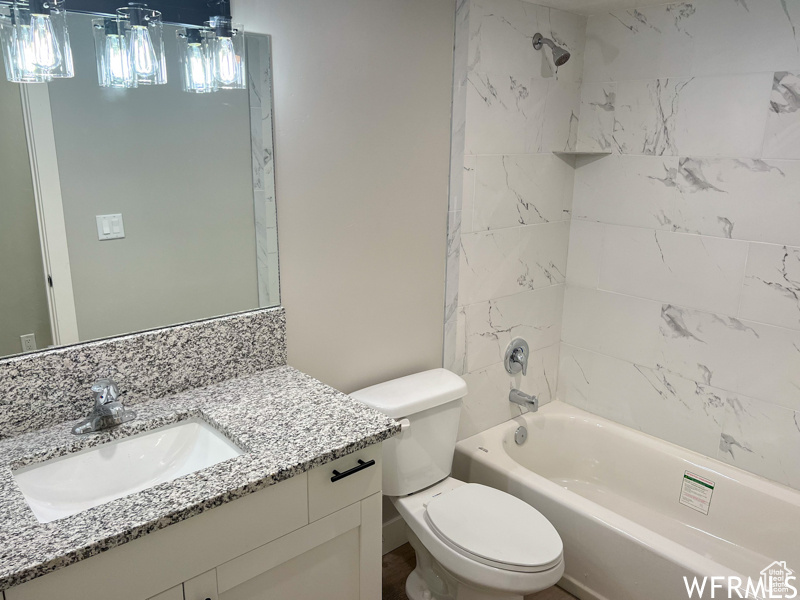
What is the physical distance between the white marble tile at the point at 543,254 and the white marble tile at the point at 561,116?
1.14 feet

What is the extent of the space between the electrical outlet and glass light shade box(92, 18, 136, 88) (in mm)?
639

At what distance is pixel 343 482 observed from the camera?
1.54 metres

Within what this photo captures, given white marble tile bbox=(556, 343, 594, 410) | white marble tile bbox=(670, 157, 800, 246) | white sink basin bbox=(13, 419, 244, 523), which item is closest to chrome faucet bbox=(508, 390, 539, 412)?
white marble tile bbox=(556, 343, 594, 410)

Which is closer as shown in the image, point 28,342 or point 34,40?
point 34,40

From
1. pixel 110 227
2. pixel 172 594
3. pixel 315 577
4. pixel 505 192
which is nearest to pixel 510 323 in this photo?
pixel 505 192

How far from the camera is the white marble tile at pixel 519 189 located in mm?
2428

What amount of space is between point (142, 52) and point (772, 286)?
2.20m

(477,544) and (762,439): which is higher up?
(762,439)

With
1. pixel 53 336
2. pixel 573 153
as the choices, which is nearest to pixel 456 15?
pixel 573 153

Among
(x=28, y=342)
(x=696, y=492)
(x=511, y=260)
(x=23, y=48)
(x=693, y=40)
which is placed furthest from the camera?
(x=511, y=260)

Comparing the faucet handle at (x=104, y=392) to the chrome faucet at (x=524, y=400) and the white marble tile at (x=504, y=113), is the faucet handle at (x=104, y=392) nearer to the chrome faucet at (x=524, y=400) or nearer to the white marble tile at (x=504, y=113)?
the white marble tile at (x=504, y=113)

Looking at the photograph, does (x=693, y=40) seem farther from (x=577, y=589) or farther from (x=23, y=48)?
(x=23, y=48)

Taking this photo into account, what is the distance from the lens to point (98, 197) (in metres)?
1.56
